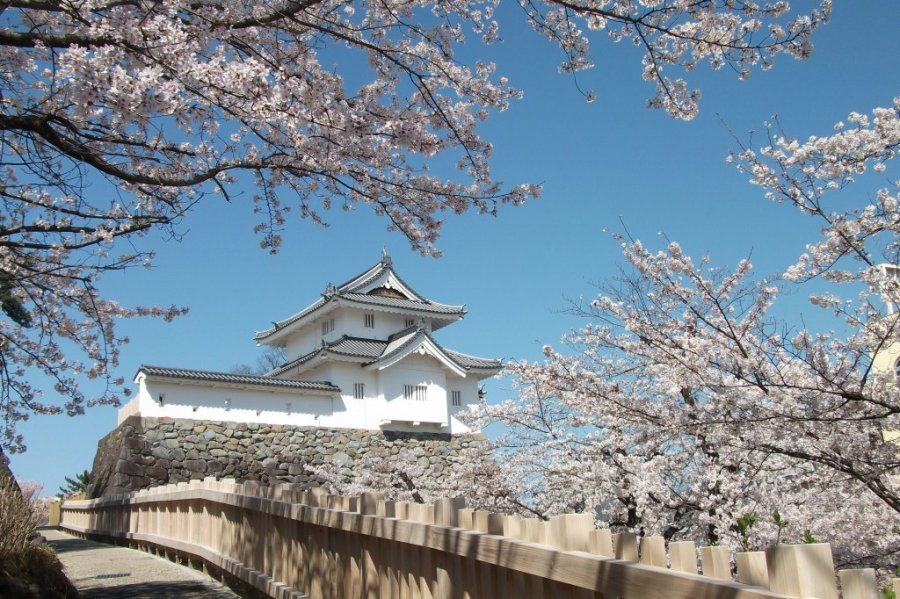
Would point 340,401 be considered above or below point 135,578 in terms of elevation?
above

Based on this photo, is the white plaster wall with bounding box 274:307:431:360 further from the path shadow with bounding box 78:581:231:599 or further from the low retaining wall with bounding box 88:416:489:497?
the path shadow with bounding box 78:581:231:599

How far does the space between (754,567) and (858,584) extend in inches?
10.4

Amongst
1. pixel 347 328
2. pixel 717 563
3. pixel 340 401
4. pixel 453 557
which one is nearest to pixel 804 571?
pixel 717 563

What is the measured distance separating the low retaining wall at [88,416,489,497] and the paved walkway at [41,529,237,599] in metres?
9.12

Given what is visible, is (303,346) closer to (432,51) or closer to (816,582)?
(432,51)

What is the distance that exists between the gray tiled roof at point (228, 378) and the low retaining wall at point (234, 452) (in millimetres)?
1229

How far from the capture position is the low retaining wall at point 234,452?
19.0 m

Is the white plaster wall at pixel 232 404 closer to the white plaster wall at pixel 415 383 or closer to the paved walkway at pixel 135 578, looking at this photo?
the white plaster wall at pixel 415 383

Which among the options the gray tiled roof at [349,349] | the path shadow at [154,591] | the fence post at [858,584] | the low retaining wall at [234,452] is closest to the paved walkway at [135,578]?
the path shadow at [154,591]

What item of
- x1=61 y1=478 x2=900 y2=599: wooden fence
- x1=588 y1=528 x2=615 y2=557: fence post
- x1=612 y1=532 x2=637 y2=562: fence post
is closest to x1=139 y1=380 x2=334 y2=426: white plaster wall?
x1=61 y1=478 x2=900 y2=599: wooden fence

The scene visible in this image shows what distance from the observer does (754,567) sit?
1782 mm

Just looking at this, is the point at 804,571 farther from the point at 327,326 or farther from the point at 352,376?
the point at 327,326

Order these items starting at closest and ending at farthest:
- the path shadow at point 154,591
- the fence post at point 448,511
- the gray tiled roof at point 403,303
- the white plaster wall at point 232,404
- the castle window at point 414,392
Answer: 1. the fence post at point 448,511
2. the path shadow at point 154,591
3. the white plaster wall at point 232,404
4. the castle window at point 414,392
5. the gray tiled roof at point 403,303

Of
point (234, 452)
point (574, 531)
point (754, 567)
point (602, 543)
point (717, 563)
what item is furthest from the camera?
point (234, 452)
